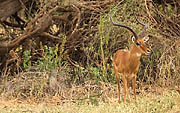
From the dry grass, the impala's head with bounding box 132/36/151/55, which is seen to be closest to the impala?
the impala's head with bounding box 132/36/151/55

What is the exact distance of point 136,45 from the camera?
19.9 feet

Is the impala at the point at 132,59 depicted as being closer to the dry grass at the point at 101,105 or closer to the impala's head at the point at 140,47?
the impala's head at the point at 140,47

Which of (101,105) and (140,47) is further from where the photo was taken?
(101,105)

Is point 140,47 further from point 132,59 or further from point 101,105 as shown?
point 101,105

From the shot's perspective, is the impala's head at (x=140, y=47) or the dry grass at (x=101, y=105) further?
the impala's head at (x=140, y=47)

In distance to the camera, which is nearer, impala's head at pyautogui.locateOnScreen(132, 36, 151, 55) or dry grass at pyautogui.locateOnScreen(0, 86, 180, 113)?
dry grass at pyautogui.locateOnScreen(0, 86, 180, 113)

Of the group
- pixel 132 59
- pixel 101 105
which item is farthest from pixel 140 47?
pixel 101 105

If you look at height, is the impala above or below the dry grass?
above

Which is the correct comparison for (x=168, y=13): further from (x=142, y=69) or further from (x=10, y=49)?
(x=10, y=49)

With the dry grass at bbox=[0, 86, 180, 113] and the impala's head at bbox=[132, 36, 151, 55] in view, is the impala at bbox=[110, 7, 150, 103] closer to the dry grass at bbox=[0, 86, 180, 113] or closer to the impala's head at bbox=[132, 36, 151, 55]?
the impala's head at bbox=[132, 36, 151, 55]

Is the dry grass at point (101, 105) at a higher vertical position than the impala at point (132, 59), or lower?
lower

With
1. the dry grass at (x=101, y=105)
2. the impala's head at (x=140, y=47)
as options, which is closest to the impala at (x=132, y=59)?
the impala's head at (x=140, y=47)

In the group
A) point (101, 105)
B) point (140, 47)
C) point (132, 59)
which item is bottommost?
point (101, 105)

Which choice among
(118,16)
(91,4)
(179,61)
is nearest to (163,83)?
(179,61)
